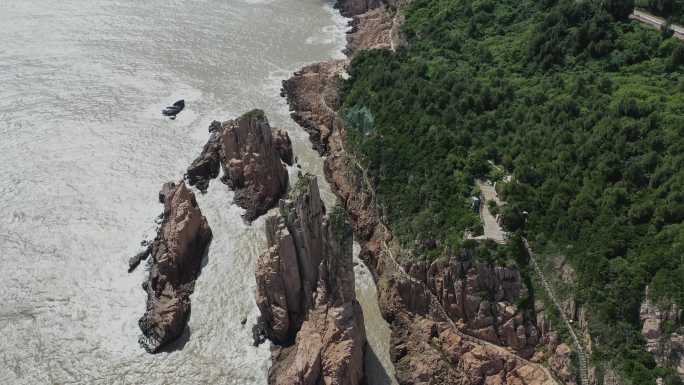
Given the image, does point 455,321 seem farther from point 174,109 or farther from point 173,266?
point 174,109

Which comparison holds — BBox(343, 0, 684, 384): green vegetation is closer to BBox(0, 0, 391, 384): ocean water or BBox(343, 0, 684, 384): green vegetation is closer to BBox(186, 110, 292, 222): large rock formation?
BBox(186, 110, 292, 222): large rock formation

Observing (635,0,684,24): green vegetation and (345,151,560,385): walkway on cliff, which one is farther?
(635,0,684,24): green vegetation

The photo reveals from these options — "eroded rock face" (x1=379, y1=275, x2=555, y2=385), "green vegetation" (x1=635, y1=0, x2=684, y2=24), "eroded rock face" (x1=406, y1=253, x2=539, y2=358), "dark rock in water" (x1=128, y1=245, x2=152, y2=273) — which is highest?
"green vegetation" (x1=635, y1=0, x2=684, y2=24)

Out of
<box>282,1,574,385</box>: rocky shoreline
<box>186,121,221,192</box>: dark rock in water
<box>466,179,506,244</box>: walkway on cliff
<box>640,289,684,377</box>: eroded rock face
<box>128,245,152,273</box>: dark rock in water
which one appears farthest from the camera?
<box>186,121,221,192</box>: dark rock in water

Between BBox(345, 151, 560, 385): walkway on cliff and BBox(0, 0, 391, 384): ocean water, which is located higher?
BBox(345, 151, 560, 385): walkway on cliff

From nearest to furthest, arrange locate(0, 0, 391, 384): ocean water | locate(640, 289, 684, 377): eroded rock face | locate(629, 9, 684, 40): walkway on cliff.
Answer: locate(640, 289, 684, 377): eroded rock face, locate(0, 0, 391, 384): ocean water, locate(629, 9, 684, 40): walkway on cliff

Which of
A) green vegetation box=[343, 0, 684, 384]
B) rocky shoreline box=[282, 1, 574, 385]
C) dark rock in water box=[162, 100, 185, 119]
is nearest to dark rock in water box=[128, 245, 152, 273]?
rocky shoreline box=[282, 1, 574, 385]

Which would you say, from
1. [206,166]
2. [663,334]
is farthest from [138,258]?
[663,334]
